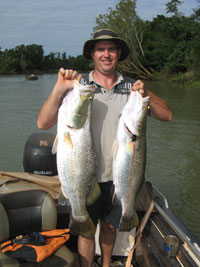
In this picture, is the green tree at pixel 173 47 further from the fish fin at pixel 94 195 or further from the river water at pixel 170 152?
the fish fin at pixel 94 195

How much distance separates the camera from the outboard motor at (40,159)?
196 inches

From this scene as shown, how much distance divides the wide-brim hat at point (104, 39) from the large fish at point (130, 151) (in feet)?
2.35

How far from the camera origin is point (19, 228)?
3.36 meters

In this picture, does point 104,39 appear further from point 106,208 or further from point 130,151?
point 106,208

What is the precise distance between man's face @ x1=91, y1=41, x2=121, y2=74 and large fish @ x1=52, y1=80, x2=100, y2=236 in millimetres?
521

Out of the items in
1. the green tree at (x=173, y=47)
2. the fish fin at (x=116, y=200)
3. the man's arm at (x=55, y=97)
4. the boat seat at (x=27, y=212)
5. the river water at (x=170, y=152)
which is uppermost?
the green tree at (x=173, y=47)

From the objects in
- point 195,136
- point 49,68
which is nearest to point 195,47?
point 195,136

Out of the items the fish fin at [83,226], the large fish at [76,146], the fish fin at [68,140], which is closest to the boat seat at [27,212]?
the fish fin at [83,226]

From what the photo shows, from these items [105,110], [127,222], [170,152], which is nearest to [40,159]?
[105,110]

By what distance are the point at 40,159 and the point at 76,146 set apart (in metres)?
2.50

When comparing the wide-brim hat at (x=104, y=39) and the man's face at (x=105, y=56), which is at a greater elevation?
the wide-brim hat at (x=104, y=39)

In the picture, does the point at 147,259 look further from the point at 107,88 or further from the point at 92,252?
the point at 107,88

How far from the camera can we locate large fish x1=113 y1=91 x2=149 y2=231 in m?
2.80

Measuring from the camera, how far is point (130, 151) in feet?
9.30
